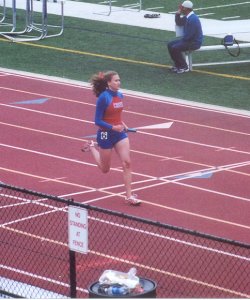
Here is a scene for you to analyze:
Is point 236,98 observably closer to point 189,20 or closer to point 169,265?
point 189,20

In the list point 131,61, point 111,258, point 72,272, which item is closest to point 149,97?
point 131,61

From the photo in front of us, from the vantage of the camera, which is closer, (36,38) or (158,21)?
(36,38)

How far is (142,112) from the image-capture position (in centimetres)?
2236

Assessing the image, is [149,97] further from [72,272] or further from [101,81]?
[72,272]

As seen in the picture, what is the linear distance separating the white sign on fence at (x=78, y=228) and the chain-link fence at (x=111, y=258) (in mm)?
560

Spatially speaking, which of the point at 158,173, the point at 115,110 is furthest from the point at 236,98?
the point at 115,110

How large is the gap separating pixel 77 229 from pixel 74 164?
301 inches

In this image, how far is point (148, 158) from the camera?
1880cm

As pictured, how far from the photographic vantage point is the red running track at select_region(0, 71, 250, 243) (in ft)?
52.7

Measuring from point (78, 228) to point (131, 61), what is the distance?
17175 mm

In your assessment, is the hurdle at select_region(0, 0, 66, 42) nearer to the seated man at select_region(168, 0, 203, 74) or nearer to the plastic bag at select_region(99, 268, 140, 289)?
the seated man at select_region(168, 0, 203, 74)

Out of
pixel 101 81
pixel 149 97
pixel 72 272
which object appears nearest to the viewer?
pixel 72 272

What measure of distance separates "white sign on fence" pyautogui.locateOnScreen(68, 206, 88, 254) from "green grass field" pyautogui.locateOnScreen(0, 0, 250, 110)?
12281 mm

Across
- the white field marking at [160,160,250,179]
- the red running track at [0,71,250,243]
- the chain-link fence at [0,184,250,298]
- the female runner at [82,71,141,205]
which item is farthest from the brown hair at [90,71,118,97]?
the white field marking at [160,160,250,179]
